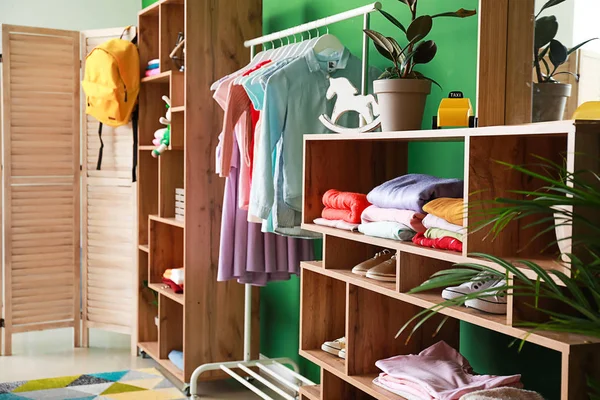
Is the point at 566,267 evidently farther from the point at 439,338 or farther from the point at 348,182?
the point at 348,182

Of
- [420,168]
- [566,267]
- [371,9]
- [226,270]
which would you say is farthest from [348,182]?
[566,267]

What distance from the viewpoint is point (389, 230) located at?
78.4 inches

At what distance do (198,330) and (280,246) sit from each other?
67 centimetres

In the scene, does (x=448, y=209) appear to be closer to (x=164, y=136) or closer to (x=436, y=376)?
(x=436, y=376)

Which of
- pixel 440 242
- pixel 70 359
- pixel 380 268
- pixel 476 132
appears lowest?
pixel 70 359

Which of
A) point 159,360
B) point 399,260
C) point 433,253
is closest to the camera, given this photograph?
point 433,253

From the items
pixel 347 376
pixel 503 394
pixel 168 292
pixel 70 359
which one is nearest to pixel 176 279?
pixel 168 292

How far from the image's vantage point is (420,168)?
2.66 metres

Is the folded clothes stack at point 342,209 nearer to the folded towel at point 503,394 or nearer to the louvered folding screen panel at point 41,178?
the folded towel at point 503,394

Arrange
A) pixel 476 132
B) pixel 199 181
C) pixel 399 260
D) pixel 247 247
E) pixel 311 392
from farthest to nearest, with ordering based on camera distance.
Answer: pixel 199 181
pixel 247 247
pixel 311 392
pixel 399 260
pixel 476 132

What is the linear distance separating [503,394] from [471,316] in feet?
0.64

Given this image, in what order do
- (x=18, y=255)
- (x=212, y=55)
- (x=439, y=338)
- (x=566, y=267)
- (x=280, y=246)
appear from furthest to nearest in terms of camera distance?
(x=18, y=255) < (x=212, y=55) < (x=280, y=246) < (x=439, y=338) < (x=566, y=267)

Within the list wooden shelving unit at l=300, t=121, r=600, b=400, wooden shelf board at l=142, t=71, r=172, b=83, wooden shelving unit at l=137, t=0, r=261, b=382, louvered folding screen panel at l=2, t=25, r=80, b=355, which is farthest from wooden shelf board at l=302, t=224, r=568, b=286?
louvered folding screen panel at l=2, t=25, r=80, b=355

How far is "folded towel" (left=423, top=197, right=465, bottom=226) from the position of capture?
1745mm
